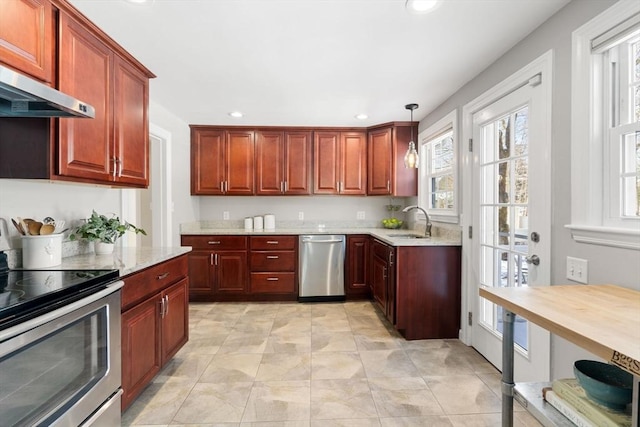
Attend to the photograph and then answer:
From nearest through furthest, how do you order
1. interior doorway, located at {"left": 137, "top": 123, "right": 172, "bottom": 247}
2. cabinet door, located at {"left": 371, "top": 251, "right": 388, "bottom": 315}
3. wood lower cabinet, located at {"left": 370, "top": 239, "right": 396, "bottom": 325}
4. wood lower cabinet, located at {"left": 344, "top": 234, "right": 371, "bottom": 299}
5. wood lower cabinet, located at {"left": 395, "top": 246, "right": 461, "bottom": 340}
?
wood lower cabinet, located at {"left": 395, "top": 246, "right": 461, "bottom": 340} → wood lower cabinet, located at {"left": 370, "top": 239, "right": 396, "bottom": 325} → cabinet door, located at {"left": 371, "top": 251, "right": 388, "bottom": 315} → interior doorway, located at {"left": 137, "top": 123, "right": 172, "bottom": 247} → wood lower cabinet, located at {"left": 344, "top": 234, "right": 371, "bottom": 299}

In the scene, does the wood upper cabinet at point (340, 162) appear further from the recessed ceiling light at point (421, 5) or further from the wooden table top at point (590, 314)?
the wooden table top at point (590, 314)

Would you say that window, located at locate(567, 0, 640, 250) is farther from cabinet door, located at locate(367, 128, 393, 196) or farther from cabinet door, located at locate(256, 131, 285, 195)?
cabinet door, located at locate(256, 131, 285, 195)

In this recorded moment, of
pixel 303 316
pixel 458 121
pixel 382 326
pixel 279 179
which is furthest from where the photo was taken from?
pixel 279 179

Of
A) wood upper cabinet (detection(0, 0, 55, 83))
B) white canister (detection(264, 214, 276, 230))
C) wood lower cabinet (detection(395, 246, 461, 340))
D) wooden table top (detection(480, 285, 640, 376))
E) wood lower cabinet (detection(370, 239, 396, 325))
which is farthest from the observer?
white canister (detection(264, 214, 276, 230))

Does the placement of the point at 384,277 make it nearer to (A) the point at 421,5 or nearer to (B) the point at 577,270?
(B) the point at 577,270

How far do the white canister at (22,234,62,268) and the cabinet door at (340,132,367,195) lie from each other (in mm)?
3174

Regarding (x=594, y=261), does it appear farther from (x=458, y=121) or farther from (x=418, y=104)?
(x=418, y=104)

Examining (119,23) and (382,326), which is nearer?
(119,23)

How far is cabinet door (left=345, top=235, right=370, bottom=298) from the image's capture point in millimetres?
4043

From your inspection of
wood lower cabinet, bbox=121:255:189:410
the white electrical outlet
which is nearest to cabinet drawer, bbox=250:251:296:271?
wood lower cabinet, bbox=121:255:189:410

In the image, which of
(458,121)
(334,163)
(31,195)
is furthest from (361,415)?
(334,163)

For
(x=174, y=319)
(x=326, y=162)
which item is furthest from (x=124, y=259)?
(x=326, y=162)

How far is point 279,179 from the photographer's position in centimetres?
427

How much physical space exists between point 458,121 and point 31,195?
127 inches
